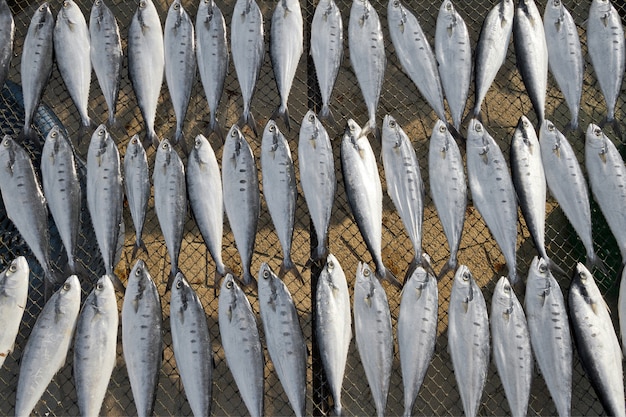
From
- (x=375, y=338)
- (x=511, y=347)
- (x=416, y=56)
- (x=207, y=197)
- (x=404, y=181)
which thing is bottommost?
(x=375, y=338)

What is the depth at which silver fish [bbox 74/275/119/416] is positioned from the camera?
2.66 m

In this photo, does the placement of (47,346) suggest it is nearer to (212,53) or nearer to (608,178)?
(212,53)

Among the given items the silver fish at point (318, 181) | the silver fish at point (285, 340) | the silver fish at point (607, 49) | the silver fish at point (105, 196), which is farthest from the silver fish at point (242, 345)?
the silver fish at point (607, 49)

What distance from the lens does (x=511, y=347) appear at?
2.73 m

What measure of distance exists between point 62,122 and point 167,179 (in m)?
0.96

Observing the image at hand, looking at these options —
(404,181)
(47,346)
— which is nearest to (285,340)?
(404,181)

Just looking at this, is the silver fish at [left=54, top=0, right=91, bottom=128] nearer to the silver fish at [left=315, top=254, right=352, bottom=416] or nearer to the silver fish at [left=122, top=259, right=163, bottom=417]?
the silver fish at [left=122, top=259, right=163, bottom=417]

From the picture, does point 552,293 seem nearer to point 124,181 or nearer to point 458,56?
point 458,56

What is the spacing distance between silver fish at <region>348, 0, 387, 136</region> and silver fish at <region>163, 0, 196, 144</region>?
897 millimetres

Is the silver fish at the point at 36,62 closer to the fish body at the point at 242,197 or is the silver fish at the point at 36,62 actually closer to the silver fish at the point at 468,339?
the fish body at the point at 242,197

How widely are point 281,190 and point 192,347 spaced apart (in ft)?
2.87

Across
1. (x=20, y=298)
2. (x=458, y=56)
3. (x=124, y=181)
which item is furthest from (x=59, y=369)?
(x=458, y=56)

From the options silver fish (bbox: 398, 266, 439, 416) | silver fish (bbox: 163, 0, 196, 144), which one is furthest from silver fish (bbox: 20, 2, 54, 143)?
silver fish (bbox: 398, 266, 439, 416)

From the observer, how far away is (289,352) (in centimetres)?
269
